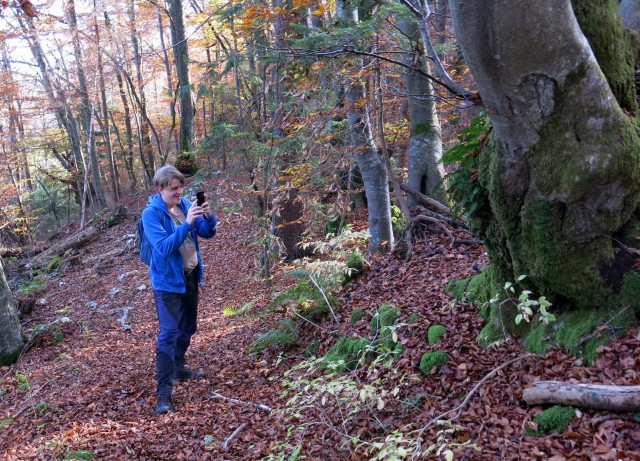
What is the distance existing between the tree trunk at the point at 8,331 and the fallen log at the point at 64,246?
28.1 feet

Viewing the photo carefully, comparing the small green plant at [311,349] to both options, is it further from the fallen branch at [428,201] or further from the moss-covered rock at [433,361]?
the fallen branch at [428,201]

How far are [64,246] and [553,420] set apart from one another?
16.7 meters

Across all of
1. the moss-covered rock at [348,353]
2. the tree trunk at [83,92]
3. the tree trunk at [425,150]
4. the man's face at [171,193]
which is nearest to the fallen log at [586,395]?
the moss-covered rock at [348,353]

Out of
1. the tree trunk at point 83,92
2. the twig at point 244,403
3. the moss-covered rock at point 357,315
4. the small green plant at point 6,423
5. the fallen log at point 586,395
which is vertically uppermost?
the tree trunk at point 83,92

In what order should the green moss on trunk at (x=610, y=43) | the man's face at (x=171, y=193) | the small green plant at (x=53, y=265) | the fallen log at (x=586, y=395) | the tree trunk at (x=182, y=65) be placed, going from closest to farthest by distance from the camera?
the fallen log at (x=586, y=395) < the green moss on trunk at (x=610, y=43) < the man's face at (x=171, y=193) < the small green plant at (x=53, y=265) < the tree trunk at (x=182, y=65)

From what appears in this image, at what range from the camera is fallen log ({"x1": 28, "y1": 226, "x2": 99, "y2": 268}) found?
15562mm

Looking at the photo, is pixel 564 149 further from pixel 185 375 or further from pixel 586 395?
pixel 185 375

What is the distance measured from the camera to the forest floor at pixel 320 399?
281 cm

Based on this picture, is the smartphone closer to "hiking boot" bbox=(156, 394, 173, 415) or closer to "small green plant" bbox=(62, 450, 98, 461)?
"hiking boot" bbox=(156, 394, 173, 415)

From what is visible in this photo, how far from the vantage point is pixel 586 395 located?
2635mm

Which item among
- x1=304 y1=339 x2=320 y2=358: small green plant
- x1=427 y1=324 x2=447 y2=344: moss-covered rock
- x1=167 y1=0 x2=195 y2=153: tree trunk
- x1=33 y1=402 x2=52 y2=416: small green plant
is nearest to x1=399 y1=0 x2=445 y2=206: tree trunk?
x1=304 y1=339 x2=320 y2=358: small green plant

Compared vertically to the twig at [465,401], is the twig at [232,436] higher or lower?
lower

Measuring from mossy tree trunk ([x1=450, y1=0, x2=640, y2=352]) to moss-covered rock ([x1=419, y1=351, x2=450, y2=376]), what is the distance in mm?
648

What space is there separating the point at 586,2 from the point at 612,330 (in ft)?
6.66
